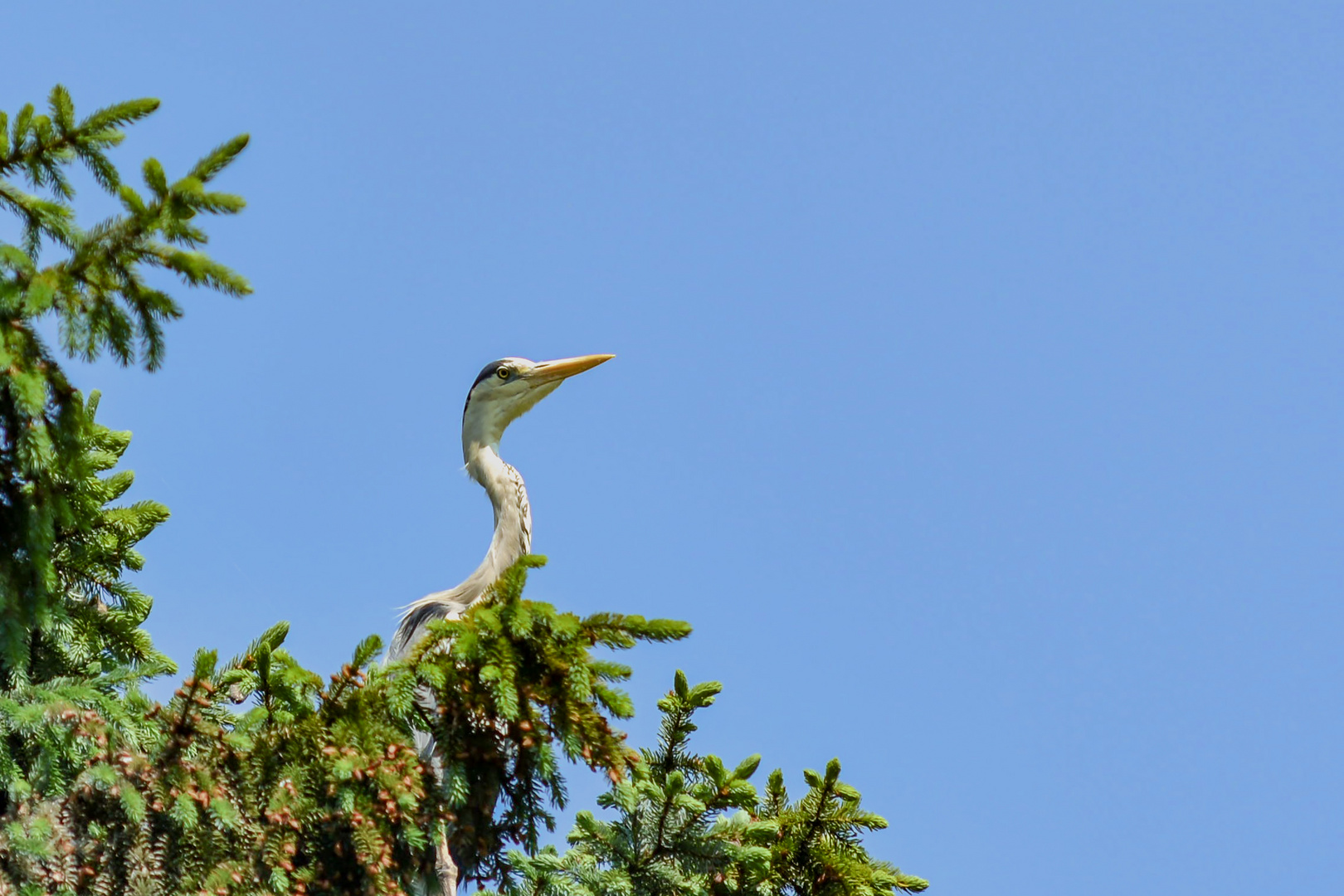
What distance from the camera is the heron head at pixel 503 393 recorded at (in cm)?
975

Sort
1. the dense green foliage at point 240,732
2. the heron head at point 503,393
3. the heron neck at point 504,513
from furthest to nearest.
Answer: the heron head at point 503,393 < the heron neck at point 504,513 < the dense green foliage at point 240,732

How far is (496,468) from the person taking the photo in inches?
369

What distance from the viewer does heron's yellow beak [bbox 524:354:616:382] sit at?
9.95 metres

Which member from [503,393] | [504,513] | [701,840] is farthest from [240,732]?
[503,393]

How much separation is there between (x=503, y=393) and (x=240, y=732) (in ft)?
15.9

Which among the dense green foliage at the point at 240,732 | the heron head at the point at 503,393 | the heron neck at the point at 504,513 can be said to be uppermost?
the heron head at the point at 503,393

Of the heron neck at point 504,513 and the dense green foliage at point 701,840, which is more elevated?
the heron neck at point 504,513

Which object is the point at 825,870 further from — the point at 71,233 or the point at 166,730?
the point at 71,233

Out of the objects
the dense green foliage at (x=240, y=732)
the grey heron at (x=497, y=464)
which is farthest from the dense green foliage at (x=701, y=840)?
the grey heron at (x=497, y=464)

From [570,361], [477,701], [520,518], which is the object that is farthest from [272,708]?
[570,361]

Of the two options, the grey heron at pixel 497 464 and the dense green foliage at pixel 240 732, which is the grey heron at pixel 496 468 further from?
the dense green foliage at pixel 240 732

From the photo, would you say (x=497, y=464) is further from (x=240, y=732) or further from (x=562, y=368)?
(x=240, y=732)

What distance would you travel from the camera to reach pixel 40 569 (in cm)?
543

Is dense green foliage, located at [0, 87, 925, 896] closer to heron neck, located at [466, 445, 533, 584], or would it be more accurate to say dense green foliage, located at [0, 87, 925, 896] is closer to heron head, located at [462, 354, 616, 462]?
heron neck, located at [466, 445, 533, 584]
